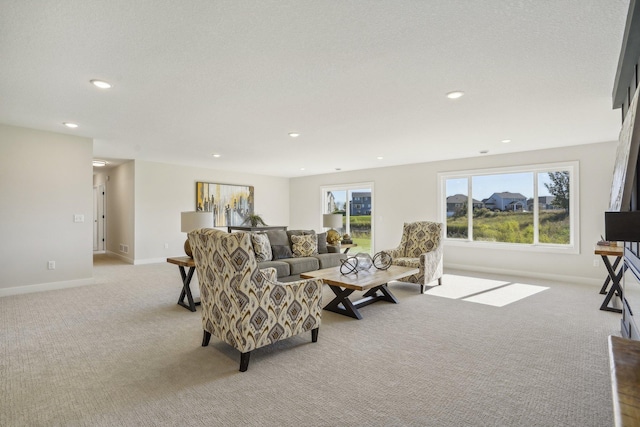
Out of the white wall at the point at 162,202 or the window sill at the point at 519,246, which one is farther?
the white wall at the point at 162,202

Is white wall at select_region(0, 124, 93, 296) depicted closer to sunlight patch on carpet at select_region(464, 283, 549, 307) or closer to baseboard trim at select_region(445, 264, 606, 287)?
sunlight patch on carpet at select_region(464, 283, 549, 307)

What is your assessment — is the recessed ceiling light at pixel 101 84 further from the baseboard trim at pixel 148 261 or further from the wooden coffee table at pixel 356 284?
the baseboard trim at pixel 148 261

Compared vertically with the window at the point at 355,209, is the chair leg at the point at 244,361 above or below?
below

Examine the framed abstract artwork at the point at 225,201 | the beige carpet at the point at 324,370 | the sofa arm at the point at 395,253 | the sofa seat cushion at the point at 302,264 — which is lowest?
the beige carpet at the point at 324,370

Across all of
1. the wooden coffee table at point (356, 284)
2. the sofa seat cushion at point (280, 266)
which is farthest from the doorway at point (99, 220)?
the wooden coffee table at point (356, 284)

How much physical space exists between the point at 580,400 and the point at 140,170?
7973 millimetres

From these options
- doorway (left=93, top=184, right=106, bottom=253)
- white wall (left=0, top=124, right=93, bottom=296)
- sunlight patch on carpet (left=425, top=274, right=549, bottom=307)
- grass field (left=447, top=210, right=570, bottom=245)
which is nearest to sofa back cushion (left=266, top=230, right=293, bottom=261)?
sunlight patch on carpet (left=425, top=274, right=549, bottom=307)

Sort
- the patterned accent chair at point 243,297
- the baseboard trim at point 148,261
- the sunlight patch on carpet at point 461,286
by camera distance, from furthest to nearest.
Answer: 1. the baseboard trim at point 148,261
2. the sunlight patch on carpet at point 461,286
3. the patterned accent chair at point 243,297

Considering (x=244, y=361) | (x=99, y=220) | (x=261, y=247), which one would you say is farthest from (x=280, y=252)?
(x=99, y=220)

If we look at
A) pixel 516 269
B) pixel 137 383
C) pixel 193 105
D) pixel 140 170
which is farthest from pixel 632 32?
pixel 140 170

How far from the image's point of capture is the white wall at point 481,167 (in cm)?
527

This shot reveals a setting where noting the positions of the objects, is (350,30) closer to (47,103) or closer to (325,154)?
(47,103)

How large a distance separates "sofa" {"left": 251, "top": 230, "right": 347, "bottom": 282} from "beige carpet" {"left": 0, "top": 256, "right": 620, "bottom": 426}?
1.32 m

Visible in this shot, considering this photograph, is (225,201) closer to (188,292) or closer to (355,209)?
(355,209)
